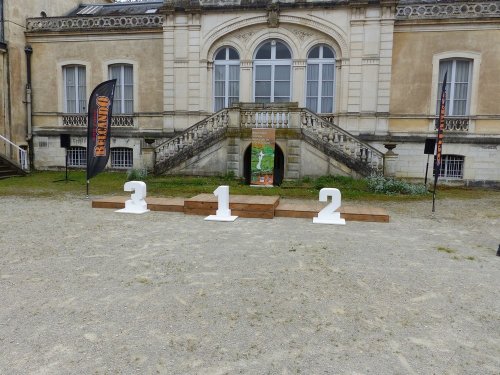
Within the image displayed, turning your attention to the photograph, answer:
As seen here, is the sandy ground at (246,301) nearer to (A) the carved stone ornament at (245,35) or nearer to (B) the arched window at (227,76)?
(B) the arched window at (227,76)

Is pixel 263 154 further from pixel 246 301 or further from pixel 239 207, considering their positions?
pixel 246 301

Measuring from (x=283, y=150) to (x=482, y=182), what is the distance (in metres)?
8.00

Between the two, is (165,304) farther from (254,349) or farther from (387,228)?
(387,228)

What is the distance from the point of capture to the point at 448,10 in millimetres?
15148

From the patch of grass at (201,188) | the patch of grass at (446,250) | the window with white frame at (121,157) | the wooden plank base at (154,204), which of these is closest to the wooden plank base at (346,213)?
the patch of grass at (446,250)

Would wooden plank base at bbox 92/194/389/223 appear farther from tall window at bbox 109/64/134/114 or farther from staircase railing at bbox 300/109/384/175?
tall window at bbox 109/64/134/114

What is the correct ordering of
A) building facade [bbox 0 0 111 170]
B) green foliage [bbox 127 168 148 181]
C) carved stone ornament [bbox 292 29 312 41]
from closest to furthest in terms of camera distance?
1. green foliage [bbox 127 168 148 181]
2. carved stone ornament [bbox 292 29 312 41]
3. building facade [bbox 0 0 111 170]

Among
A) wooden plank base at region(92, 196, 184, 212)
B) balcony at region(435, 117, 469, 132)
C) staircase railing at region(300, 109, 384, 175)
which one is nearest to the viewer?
wooden plank base at region(92, 196, 184, 212)

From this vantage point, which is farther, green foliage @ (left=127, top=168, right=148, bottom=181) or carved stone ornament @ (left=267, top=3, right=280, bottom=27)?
carved stone ornament @ (left=267, top=3, right=280, bottom=27)

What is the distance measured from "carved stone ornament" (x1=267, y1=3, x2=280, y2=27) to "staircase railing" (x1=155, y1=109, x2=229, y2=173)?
4401 millimetres

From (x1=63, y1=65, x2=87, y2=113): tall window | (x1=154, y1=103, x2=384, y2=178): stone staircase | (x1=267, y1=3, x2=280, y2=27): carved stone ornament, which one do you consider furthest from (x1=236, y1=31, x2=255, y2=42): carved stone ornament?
(x1=63, y1=65, x2=87, y2=113): tall window

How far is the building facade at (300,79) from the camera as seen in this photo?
14250 millimetres

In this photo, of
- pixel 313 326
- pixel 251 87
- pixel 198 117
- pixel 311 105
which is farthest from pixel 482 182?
pixel 313 326

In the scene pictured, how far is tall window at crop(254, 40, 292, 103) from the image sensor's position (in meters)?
16.5
